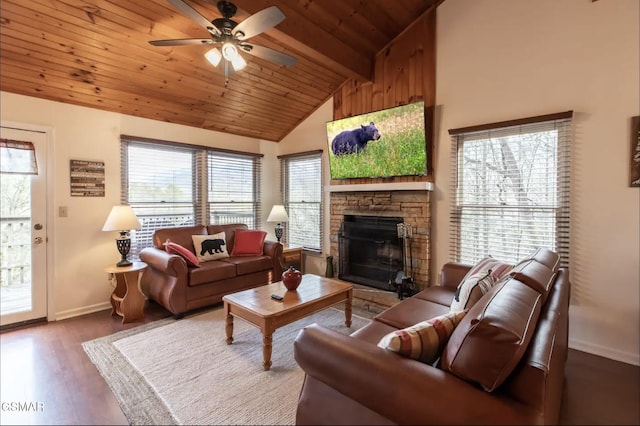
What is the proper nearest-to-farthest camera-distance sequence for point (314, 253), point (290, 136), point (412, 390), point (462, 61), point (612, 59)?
point (412, 390), point (612, 59), point (462, 61), point (314, 253), point (290, 136)

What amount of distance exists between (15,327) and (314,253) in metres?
3.55

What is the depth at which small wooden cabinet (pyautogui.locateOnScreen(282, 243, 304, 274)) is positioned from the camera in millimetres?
4636

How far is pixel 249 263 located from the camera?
3879mm

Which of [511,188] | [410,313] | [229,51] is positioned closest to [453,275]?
[410,313]

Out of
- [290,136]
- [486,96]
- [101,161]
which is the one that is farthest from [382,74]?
[101,161]

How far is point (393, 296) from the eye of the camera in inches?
143

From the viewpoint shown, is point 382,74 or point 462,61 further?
point 382,74

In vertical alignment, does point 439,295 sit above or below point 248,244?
below

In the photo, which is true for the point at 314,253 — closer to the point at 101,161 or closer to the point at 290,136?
the point at 290,136

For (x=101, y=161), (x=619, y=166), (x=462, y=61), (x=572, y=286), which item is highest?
(x=462, y=61)

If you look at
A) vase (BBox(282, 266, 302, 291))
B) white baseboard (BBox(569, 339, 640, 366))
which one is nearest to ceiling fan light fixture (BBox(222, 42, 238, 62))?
vase (BBox(282, 266, 302, 291))

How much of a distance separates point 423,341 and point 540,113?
2756 millimetres

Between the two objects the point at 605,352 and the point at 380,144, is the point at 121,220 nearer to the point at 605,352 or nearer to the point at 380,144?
the point at 380,144

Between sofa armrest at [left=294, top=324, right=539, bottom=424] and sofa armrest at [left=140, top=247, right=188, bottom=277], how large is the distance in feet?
7.30
